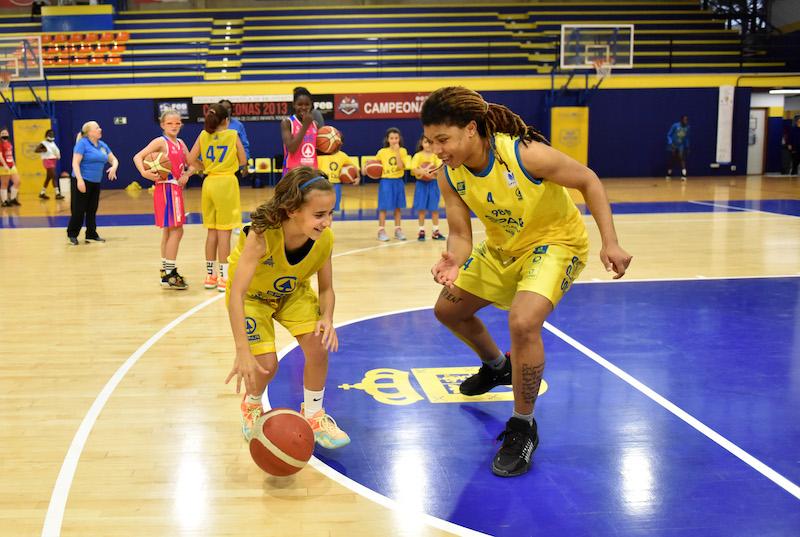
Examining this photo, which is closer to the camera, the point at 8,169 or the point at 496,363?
the point at 496,363

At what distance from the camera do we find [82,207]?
11102 millimetres

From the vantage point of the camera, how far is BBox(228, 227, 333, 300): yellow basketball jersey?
3693 mm

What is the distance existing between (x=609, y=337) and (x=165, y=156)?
4.78m

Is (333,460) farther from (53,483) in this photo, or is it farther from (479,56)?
(479,56)

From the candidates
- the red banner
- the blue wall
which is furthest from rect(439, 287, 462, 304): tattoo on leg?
the blue wall

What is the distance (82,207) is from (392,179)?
4.40m

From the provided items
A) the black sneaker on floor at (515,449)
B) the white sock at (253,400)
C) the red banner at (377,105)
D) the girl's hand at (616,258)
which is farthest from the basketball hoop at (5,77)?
the girl's hand at (616,258)

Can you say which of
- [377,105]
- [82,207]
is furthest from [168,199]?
[377,105]

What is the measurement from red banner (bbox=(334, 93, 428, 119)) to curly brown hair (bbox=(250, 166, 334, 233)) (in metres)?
18.7

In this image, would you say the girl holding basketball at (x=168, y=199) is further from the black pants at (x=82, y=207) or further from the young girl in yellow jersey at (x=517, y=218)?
the young girl in yellow jersey at (x=517, y=218)

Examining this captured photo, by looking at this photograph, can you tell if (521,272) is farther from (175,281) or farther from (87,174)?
(87,174)

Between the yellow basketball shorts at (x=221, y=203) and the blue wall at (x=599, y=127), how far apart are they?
14759 millimetres

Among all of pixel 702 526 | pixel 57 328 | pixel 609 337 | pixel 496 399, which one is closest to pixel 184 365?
pixel 57 328

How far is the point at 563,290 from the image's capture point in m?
3.85
